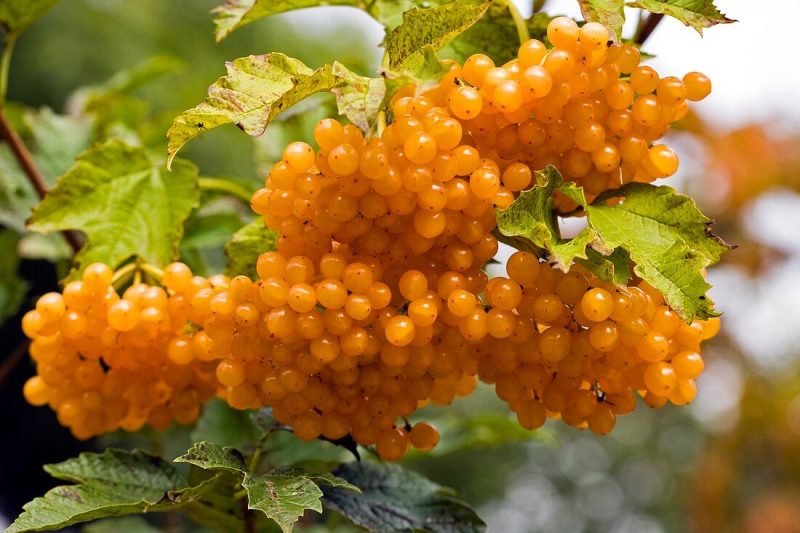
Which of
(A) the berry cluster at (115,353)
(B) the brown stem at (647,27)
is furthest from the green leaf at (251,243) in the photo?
(B) the brown stem at (647,27)

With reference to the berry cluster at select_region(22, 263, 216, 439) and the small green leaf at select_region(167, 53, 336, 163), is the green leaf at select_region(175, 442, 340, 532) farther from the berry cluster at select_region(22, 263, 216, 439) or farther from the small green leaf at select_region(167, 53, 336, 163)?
the small green leaf at select_region(167, 53, 336, 163)

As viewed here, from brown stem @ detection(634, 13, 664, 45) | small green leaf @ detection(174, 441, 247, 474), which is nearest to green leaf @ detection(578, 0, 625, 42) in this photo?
brown stem @ detection(634, 13, 664, 45)

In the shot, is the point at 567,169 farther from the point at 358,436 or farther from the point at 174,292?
the point at 174,292

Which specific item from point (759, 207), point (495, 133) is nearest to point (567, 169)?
point (495, 133)

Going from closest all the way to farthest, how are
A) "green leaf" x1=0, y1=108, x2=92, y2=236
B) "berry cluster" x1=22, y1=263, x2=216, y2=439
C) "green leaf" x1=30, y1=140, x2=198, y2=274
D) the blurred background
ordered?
1. "berry cluster" x1=22, y1=263, x2=216, y2=439
2. "green leaf" x1=30, y1=140, x2=198, y2=274
3. "green leaf" x1=0, y1=108, x2=92, y2=236
4. the blurred background

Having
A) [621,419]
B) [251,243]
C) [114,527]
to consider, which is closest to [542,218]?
[251,243]

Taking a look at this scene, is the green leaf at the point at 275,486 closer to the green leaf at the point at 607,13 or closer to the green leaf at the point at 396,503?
the green leaf at the point at 396,503

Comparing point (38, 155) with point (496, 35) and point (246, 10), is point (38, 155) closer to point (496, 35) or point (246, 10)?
point (246, 10)
